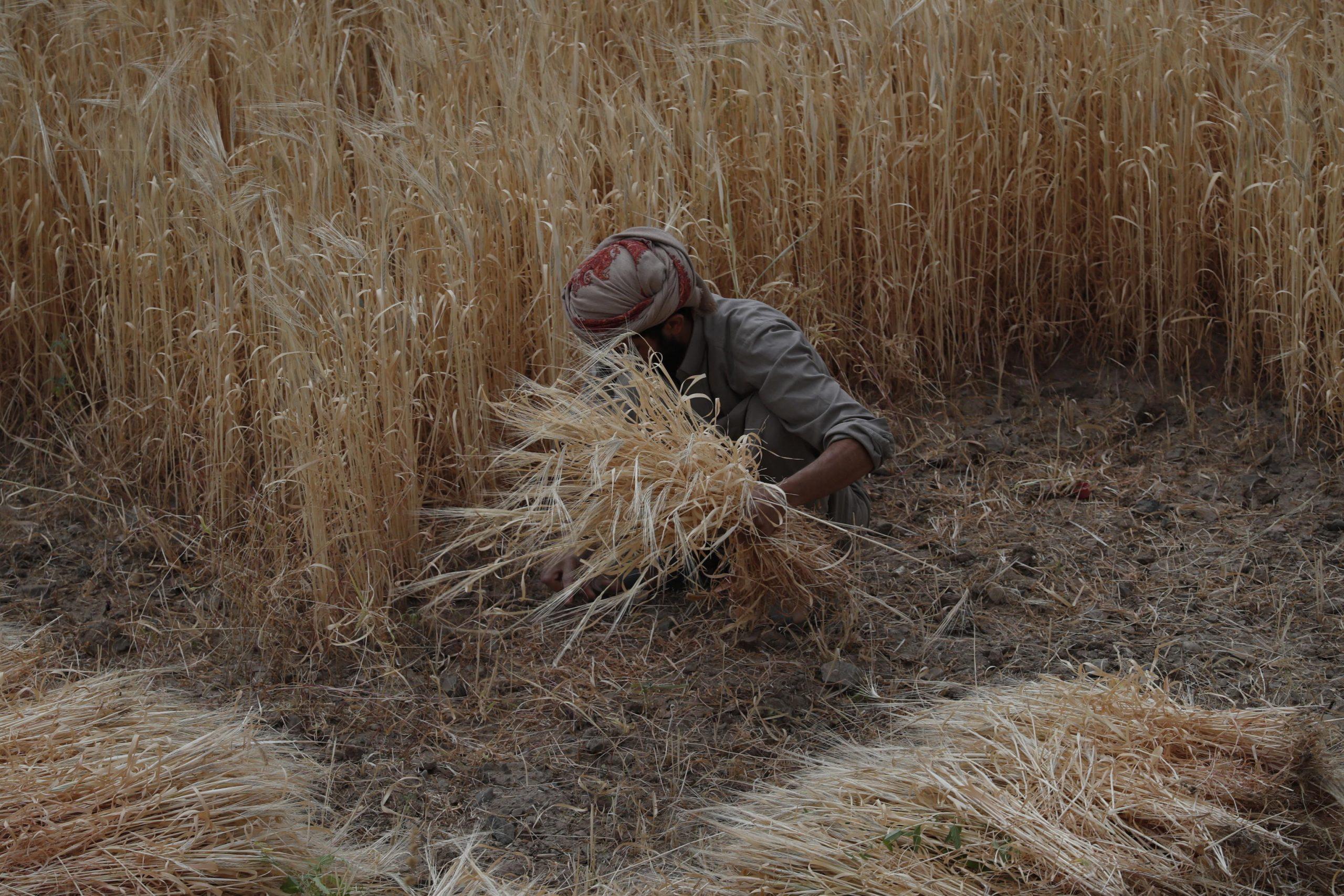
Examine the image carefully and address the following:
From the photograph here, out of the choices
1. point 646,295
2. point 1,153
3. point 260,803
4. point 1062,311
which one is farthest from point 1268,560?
point 1,153

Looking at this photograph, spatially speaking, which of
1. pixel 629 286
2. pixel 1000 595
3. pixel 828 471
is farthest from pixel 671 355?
pixel 1000 595

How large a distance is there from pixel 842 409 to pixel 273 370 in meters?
1.39

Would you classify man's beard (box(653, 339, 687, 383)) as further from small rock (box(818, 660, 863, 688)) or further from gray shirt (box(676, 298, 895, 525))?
small rock (box(818, 660, 863, 688))

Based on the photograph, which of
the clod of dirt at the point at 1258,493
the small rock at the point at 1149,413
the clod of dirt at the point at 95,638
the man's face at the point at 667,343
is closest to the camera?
the man's face at the point at 667,343

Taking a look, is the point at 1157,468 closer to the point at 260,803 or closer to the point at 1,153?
the point at 260,803

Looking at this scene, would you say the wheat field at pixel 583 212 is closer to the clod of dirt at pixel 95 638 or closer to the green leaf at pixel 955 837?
the clod of dirt at pixel 95 638

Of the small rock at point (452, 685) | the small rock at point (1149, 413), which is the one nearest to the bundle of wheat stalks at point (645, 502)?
the small rock at point (452, 685)

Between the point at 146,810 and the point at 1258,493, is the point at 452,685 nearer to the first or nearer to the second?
the point at 146,810

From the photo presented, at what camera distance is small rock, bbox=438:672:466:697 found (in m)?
2.57

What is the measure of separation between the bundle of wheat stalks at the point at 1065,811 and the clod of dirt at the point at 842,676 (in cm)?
31

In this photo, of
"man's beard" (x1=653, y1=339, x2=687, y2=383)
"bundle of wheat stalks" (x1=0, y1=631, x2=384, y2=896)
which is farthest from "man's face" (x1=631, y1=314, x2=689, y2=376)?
"bundle of wheat stalks" (x1=0, y1=631, x2=384, y2=896)

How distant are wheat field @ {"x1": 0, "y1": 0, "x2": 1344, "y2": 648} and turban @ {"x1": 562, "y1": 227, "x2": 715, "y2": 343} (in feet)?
1.32

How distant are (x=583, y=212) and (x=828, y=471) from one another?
1.08 meters

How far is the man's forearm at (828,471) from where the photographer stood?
94.1 inches
